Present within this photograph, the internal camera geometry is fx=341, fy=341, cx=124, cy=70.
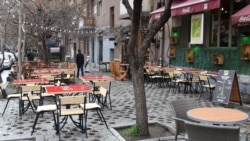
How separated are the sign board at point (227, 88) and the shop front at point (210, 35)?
2268mm

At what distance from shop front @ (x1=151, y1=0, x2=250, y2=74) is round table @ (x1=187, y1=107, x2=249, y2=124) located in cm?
686

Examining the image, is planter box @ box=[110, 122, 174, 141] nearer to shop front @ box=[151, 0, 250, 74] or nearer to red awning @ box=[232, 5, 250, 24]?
red awning @ box=[232, 5, 250, 24]

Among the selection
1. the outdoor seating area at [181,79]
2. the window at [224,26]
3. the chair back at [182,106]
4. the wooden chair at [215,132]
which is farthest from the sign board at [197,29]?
the wooden chair at [215,132]

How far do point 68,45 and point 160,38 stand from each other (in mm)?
29954

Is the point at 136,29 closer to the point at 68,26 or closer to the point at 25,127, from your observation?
the point at 25,127

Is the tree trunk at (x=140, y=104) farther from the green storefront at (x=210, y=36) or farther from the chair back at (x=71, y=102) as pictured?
the green storefront at (x=210, y=36)

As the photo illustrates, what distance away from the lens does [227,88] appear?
10.0 metres

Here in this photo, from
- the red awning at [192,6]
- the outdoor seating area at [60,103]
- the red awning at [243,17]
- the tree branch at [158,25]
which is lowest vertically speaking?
the outdoor seating area at [60,103]

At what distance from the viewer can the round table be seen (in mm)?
4676

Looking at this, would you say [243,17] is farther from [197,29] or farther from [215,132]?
[215,132]

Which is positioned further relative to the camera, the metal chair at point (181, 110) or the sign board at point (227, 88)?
the sign board at point (227, 88)

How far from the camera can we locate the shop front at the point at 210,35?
1323 cm

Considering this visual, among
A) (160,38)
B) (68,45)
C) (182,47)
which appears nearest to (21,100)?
(182,47)

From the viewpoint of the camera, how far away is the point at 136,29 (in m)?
6.63
